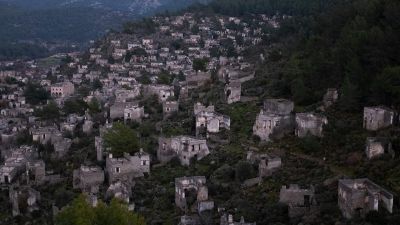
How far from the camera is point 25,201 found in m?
38.0

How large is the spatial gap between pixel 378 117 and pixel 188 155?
10550mm

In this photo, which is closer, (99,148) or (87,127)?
(99,148)

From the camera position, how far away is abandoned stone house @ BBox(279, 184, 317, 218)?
1133 inches

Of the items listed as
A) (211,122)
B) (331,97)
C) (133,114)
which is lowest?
(133,114)

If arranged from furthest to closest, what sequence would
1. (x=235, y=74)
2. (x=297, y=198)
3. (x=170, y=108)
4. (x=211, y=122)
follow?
1. (x=235, y=74)
2. (x=170, y=108)
3. (x=211, y=122)
4. (x=297, y=198)

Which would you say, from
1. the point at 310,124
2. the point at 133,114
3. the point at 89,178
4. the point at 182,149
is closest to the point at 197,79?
the point at 133,114

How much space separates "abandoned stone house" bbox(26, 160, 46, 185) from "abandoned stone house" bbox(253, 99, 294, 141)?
12920 mm

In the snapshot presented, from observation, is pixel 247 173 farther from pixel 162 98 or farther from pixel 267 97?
pixel 162 98

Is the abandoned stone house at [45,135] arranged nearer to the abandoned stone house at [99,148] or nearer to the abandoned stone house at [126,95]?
the abandoned stone house at [99,148]

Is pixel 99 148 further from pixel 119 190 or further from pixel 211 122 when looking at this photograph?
pixel 211 122

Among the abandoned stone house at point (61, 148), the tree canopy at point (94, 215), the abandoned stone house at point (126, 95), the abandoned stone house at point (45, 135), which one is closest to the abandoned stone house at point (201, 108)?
the abandoned stone house at point (61, 148)

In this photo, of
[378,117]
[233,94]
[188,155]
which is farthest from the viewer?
[233,94]

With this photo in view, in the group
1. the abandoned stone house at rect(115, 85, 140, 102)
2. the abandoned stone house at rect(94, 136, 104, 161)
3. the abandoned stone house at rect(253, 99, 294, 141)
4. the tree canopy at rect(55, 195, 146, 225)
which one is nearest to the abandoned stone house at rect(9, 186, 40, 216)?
the abandoned stone house at rect(94, 136, 104, 161)

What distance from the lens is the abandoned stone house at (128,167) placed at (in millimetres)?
37875
